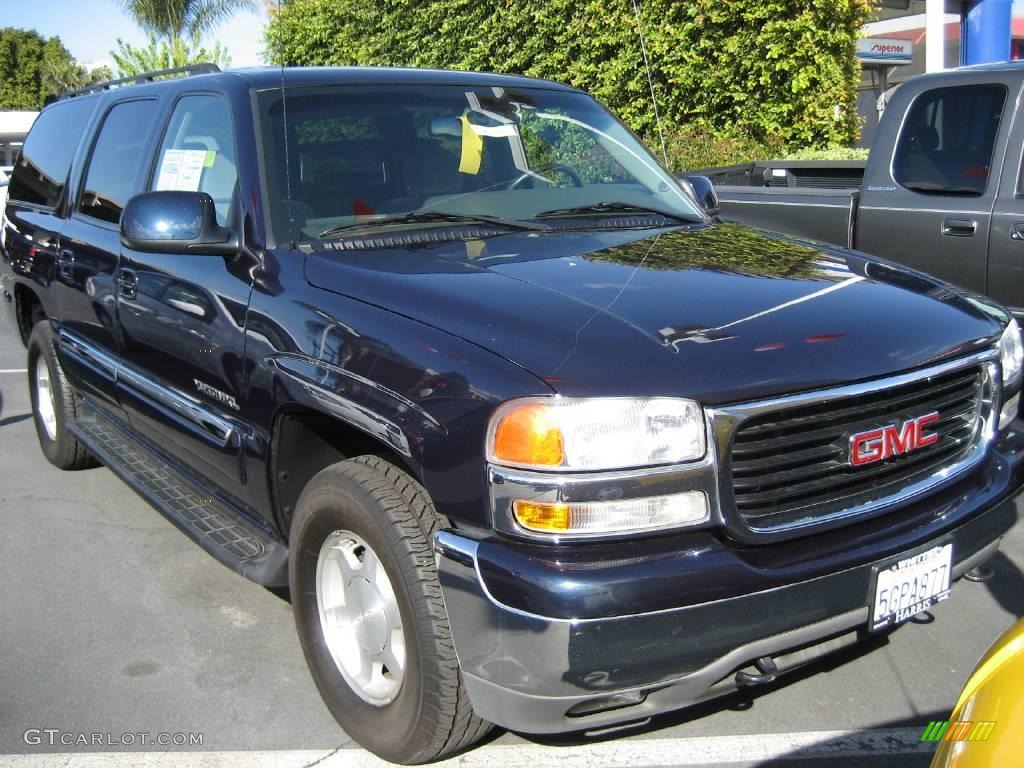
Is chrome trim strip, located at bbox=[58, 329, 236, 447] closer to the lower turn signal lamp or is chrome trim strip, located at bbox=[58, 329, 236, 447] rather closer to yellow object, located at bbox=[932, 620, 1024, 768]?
the lower turn signal lamp

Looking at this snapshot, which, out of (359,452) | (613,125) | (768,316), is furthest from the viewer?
(613,125)

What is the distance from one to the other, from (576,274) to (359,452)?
0.86 m

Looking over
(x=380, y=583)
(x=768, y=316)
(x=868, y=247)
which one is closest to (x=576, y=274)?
(x=768, y=316)

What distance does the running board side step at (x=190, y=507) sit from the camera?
3.40 m

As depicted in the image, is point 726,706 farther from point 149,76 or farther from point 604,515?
point 149,76

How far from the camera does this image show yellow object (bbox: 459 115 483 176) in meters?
3.88

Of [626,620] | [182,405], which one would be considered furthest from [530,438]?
[182,405]

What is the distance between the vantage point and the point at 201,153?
3.94 metres

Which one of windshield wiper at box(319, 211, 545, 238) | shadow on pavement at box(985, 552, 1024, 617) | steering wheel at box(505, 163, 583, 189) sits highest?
steering wheel at box(505, 163, 583, 189)

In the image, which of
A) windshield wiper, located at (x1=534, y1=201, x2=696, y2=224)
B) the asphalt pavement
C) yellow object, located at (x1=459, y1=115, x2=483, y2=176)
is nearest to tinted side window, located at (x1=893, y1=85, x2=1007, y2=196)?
the asphalt pavement

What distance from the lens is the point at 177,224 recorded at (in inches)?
136

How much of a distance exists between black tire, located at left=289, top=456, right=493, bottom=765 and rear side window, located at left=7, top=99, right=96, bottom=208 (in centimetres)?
311

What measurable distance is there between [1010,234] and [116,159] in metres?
4.22

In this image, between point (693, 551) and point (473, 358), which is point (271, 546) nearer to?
point (473, 358)
